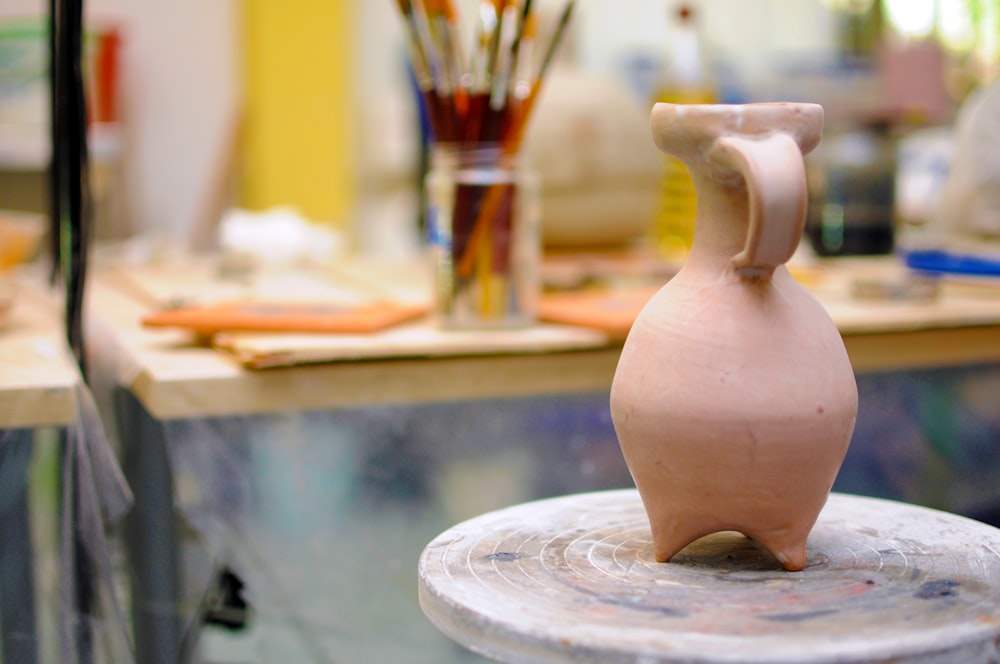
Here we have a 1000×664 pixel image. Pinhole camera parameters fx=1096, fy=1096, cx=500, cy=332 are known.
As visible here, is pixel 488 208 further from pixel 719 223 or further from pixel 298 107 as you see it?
pixel 298 107

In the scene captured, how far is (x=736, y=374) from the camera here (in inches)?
23.8

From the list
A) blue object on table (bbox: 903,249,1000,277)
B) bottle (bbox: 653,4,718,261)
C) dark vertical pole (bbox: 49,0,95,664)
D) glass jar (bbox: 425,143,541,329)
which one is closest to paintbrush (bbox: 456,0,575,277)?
glass jar (bbox: 425,143,541,329)

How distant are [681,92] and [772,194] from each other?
112 cm

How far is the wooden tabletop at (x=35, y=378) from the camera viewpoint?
85 cm

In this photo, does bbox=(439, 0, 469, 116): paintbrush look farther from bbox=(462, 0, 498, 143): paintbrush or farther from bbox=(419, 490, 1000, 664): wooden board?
bbox=(419, 490, 1000, 664): wooden board

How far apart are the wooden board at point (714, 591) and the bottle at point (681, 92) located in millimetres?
993

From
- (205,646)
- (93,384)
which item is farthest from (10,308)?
(205,646)

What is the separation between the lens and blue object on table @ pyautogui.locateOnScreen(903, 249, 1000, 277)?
4.48 feet

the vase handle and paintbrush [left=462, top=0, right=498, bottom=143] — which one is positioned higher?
paintbrush [left=462, top=0, right=498, bottom=143]

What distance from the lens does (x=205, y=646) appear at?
99 cm

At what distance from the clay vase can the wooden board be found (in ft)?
0.13

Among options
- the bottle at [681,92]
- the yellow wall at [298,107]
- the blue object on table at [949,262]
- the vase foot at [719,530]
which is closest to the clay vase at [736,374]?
the vase foot at [719,530]

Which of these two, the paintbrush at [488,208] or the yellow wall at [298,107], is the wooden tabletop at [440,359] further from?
the yellow wall at [298,107]

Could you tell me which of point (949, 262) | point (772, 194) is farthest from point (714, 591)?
point (949, 262)
